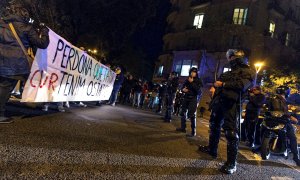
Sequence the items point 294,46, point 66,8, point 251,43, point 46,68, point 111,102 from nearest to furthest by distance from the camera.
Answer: point 46,68 → point 111,102 → point 66,8 → point 251,43 → point 294,46

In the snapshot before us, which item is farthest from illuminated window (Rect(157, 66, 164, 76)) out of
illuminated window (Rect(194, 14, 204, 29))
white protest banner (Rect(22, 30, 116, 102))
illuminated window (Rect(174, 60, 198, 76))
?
white protest banner (Rect(22, 30, 116, 102))

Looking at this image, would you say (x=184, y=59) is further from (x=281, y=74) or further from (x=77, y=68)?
(x=77, y=68)

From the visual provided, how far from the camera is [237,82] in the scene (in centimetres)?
545

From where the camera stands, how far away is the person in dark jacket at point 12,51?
18.0 feet

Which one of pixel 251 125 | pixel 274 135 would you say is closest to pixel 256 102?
pixel 251 125

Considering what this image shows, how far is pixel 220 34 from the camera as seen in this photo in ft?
131

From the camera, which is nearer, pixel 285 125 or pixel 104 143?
pixel 104 143

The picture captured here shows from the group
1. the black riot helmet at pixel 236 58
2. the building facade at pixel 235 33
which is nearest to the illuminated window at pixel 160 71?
the building facade at pixel 235 33

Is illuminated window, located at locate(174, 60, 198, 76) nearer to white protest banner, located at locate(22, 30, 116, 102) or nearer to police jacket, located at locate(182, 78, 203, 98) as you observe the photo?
white protest banner, located at locate(22, 30, 116, 102)

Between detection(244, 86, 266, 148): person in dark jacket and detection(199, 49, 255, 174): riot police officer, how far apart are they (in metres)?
4.40

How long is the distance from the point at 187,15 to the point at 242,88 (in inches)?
1731

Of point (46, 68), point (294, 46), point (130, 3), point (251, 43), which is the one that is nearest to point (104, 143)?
point (46, 68)

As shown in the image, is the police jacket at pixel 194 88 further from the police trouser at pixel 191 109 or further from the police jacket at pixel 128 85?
the police jacket at pixel 128 85

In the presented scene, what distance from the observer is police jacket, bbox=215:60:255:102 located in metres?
5.44
